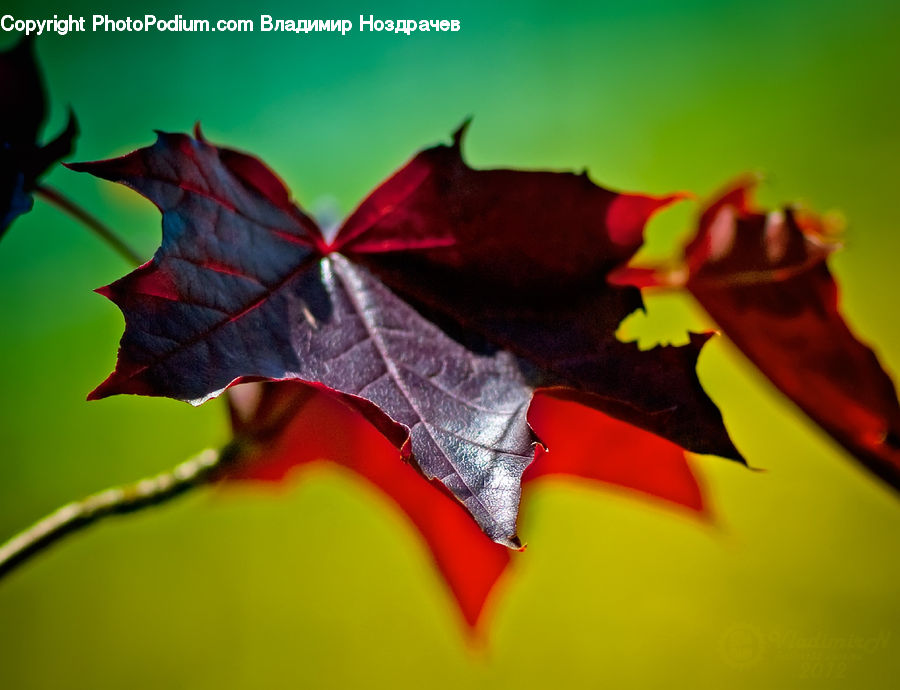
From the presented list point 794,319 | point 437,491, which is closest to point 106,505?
point 437,491

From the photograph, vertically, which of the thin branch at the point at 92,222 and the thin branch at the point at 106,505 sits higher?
the thin branch at the point at 92,222

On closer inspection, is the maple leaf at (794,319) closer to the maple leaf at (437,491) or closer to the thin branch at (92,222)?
the maple leaf at (437,491)

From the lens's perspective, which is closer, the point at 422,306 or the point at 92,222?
the point at 422,306

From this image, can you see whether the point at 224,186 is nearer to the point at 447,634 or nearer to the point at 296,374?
the point at 296,374

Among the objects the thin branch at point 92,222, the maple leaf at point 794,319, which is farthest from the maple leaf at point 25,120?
the maple leaf at point 794,319

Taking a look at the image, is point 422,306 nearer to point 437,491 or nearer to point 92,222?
point 437,491

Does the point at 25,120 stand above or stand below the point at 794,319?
above
